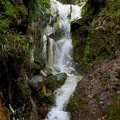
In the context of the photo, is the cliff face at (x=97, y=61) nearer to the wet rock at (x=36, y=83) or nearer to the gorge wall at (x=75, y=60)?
the gorge wall at (x=75, y=60)

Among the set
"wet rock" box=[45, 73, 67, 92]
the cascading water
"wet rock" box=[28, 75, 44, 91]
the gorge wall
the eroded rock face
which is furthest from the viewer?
"wet rock" box=[45, 73, 67, 92]

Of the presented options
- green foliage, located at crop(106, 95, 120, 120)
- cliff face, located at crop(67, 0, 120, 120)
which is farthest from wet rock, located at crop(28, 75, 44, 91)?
green foliage, located at crop(106, 95, 120, 120)

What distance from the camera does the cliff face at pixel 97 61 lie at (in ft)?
28.3

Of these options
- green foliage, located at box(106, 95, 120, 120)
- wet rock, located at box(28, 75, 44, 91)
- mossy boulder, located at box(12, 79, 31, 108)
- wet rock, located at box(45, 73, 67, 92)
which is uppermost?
mossy boulder, located at box(12, 79, 31, 108)

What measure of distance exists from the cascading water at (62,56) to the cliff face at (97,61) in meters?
0.37

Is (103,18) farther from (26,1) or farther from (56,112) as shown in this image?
(56,112)

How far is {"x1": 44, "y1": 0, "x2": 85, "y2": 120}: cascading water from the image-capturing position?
9.58 m

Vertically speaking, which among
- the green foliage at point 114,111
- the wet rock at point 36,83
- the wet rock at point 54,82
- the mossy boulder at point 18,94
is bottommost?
the wet rock at point 54,82

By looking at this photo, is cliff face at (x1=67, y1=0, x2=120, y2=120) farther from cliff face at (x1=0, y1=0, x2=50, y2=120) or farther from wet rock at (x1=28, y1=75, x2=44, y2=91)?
cliff face at (x1=0, y1=0, x2=50, y2=120)

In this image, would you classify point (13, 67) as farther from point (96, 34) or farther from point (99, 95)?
point (96, 34)

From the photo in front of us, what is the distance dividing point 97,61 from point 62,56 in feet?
9.36

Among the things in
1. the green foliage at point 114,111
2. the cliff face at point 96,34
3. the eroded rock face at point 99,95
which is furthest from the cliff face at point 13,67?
the cliff face at point 96,34

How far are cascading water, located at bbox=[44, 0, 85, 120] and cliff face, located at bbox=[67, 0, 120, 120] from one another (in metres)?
0.37

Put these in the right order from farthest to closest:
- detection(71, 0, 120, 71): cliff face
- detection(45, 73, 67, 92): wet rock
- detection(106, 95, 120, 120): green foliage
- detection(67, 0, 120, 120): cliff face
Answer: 1. detection(71, 0, 120, 71): cliff face
2. detection(45, 73, 67, 92): wet rock
3. detection(67, 0, 120, 120): cliff face
4. detection(106, 95, 120, 120): green foliage
